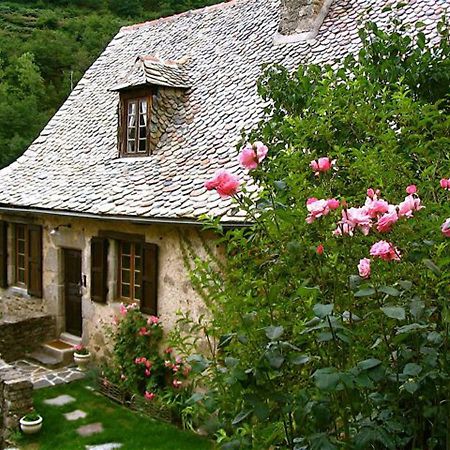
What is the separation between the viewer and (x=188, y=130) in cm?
1030

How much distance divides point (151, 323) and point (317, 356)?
6357 mm

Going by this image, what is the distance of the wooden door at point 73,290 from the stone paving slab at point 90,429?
3252 mm

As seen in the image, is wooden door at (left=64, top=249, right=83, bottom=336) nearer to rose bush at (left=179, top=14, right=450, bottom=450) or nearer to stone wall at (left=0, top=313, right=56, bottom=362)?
stone wall at (left=0, top=313, right=56, bottom=362)

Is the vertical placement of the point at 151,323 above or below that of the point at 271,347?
below

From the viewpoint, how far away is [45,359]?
1021 cm

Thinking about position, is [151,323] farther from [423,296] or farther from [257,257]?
[423,296]

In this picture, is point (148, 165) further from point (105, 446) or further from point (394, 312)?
point (394, 312)

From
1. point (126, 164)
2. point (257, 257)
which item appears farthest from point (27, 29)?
point (257, 257)

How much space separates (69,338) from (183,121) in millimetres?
4509

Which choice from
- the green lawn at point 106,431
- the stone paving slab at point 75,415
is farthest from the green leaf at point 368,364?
the stone paving slab at point 75,415

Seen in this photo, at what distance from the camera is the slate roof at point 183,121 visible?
29.2 ft

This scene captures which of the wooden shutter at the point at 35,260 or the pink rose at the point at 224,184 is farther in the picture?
the wooden shutter at the point at 35,260

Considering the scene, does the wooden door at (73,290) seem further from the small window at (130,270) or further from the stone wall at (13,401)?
the stone wall at (13,401)

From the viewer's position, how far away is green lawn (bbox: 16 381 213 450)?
714 cm
